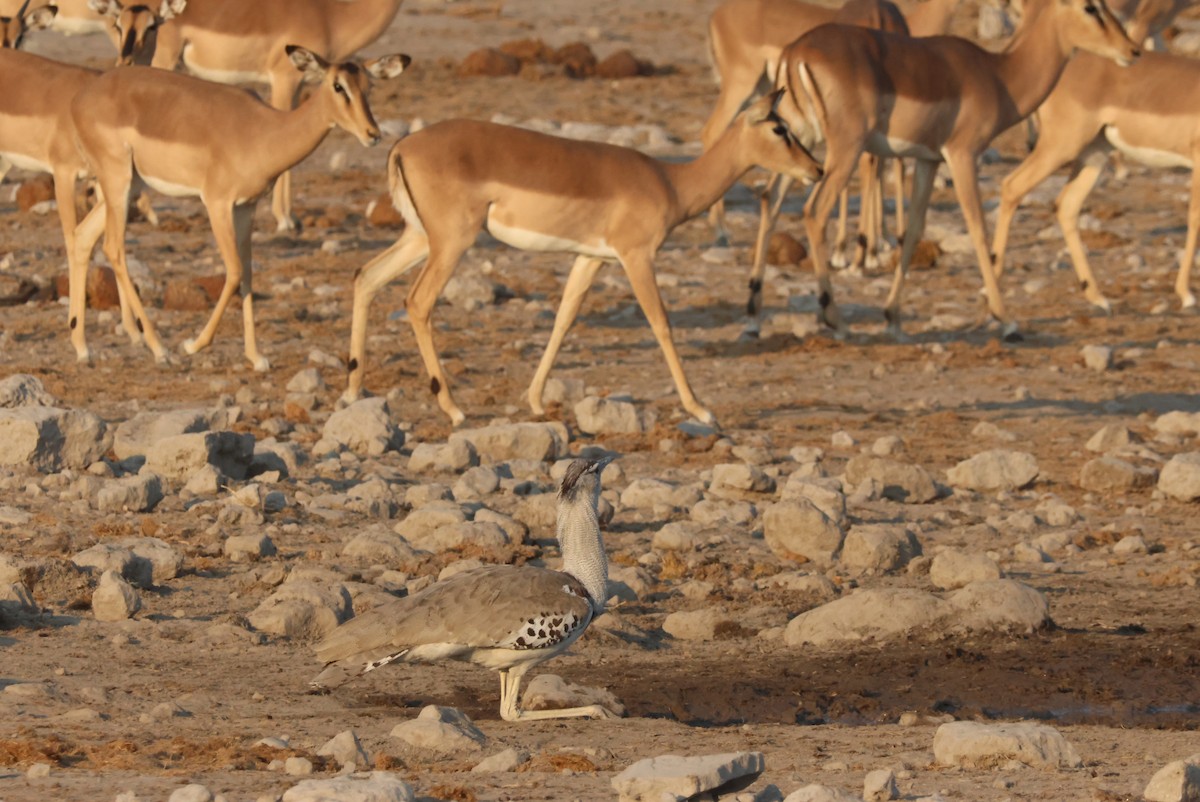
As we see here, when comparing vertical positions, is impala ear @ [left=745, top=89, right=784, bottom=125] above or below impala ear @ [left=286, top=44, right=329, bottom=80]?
below

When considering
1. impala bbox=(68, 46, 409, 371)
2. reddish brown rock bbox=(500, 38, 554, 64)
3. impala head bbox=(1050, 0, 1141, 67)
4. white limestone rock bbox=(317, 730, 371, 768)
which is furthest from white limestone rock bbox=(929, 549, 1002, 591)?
reddish brown rock bbox=(500, 38, 554, 64)

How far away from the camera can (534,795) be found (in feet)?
17.4

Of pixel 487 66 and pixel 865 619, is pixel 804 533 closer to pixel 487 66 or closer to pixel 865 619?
pixel 865 619

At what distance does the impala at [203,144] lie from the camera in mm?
12633

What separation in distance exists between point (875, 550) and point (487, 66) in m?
17.8

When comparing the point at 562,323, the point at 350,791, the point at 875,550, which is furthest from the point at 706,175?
the point at 350,791

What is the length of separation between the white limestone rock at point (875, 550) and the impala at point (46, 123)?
612 centimetres

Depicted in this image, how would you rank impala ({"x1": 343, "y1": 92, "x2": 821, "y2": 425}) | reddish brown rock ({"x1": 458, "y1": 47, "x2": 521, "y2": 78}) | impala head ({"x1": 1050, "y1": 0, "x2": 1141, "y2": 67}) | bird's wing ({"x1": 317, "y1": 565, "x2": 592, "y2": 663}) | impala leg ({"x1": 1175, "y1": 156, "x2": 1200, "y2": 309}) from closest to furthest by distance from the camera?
bird's wing ({"x1": 317, "y1": 565, "x2": 592, "y2": 663}) < impala ({"x1": 343, "y1": 92, "x2": 821, "y2": 425}) < impala head ({"x1": 1050, "y1": 0, "x2": 1141, "y2": 67}) < impala leg ({"x1": 1175, "y1": 156, "x2": 1200, "y2": 309}) < reddish brown rock ({"x1": 458, "y1": 47, "x2": 521, "y2": 78})

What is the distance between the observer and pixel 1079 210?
16.0 m

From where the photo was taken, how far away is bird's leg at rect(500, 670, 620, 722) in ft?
21.2

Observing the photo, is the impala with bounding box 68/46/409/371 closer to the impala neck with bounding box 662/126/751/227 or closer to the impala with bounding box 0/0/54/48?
the impala neck with bounding box 662/126/751/227

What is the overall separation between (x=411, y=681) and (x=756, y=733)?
1364 millimetres

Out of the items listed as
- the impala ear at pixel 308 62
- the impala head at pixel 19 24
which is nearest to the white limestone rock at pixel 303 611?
the impala ear at pixel 308 62

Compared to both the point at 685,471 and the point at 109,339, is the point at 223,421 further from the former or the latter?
the point at 109,339
